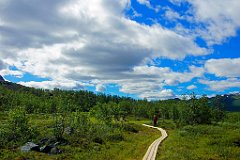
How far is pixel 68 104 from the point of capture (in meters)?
63.4

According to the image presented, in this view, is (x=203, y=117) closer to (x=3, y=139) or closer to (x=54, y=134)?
(x=54, y=134)

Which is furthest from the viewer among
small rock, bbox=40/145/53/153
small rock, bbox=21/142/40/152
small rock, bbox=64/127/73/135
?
small rock, bbox=64/127/73/135

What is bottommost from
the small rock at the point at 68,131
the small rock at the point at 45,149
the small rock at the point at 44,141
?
the small rock at the point at 45,149

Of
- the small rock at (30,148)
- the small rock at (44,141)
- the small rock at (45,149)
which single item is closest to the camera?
the small rock at (30,148)

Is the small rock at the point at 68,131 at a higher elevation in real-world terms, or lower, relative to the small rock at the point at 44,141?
higher

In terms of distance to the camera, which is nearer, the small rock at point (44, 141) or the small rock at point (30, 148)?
the small rock at point (30, 148)

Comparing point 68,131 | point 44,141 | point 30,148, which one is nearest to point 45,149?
point 30,148

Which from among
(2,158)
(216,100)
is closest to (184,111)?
(2,158)

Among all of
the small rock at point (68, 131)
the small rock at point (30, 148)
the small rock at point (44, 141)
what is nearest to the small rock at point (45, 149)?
the small rock at point (30, 148)

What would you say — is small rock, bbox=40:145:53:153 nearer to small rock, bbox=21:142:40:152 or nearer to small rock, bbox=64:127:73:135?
small rock, bbox=21:142:40:152

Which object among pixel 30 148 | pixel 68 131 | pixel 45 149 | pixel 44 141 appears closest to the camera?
pixel 30 148

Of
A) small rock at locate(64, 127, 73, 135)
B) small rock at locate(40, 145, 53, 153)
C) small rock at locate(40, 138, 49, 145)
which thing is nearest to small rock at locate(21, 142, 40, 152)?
small rock at locate(40, 145, 53, 153)

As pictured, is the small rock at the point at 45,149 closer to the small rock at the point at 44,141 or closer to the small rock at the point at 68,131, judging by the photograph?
the small rock at the point at 44,141

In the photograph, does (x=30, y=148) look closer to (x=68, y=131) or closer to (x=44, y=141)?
(x=44, y=141)
